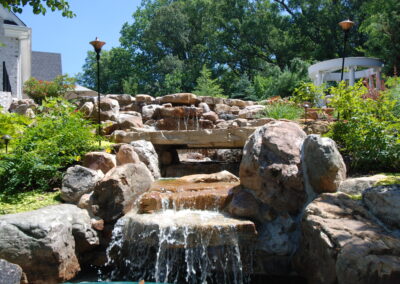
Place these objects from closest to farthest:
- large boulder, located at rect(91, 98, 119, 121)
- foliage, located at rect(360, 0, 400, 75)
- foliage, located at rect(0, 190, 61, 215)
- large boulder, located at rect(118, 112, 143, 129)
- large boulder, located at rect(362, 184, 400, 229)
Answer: large boulder, located at rect(362, 184, 400, 229) < foliage, located at rect(0, 190, 61, 215) < large boulder, located at rect(118, 112, 143, 129) < large boulder, located at rect(91, 98, 119, 121) < foliage, located at rect(360, 0, 400, 75)

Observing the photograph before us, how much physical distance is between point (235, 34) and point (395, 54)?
1447cm

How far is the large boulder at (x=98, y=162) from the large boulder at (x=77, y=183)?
379mm

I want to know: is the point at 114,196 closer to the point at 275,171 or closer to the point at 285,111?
the point at 275,171

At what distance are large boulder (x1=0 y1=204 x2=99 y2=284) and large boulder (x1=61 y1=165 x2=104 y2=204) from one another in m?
0.82

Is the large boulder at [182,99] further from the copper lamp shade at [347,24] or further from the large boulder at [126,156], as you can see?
the large boulder at [126,156]

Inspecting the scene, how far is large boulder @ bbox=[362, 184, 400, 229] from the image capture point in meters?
4.29

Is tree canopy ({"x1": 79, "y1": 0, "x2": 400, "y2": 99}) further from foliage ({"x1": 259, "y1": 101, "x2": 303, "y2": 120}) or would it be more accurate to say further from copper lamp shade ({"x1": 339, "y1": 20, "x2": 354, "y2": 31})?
copper lamp shade ({"x1": 339, "y1": 20, "x2": 354, "y2": 31})

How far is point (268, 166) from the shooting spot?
5.62m

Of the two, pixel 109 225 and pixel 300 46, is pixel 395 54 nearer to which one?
pixel 300 46

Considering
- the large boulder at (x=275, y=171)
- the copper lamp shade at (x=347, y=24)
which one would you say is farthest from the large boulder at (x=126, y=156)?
the copper lamp shade at (x=347, y=24)

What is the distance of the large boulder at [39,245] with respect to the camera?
481 cm

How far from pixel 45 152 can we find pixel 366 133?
5407 millimetres

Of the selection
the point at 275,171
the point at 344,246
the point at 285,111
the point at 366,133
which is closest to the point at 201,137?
the point at 285,111

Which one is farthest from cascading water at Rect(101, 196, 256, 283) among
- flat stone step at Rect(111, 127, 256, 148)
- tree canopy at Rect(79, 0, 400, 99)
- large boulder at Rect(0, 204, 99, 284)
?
tree canopy at Rect(79, 0, 400, 99)
